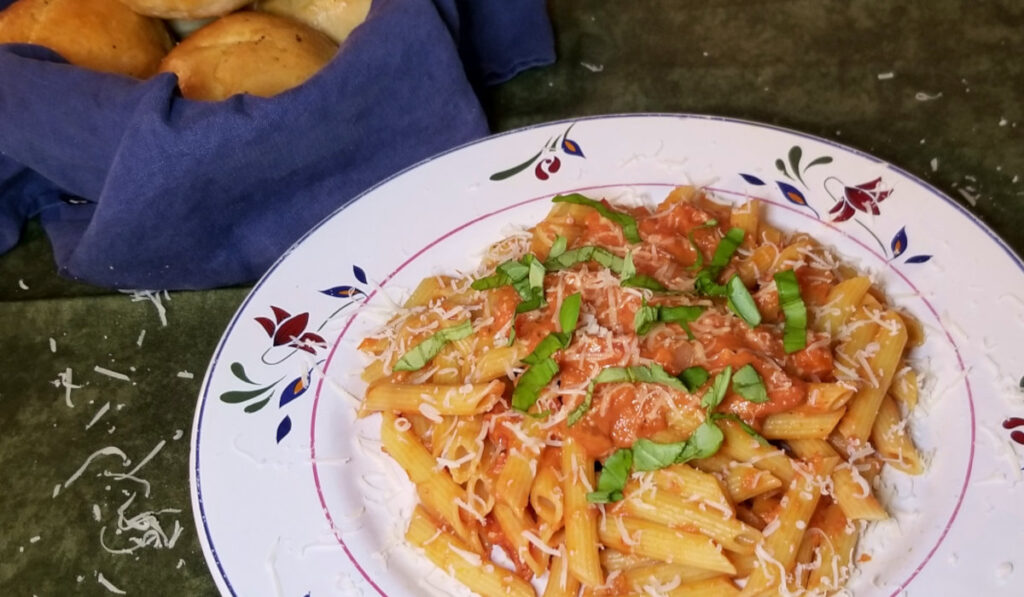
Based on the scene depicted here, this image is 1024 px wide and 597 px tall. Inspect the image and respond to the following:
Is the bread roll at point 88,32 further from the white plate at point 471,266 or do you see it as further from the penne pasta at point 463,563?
the penne pasta at point 463,563

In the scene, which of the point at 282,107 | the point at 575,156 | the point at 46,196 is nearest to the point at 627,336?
the point at 575,156

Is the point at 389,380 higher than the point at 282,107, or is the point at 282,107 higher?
the point at 282,107

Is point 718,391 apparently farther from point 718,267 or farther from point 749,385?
point 718,267

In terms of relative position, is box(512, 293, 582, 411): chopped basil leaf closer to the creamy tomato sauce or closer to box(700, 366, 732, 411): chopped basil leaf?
the creamy tomato sauce

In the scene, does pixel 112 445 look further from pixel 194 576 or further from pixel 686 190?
pixel 686 190

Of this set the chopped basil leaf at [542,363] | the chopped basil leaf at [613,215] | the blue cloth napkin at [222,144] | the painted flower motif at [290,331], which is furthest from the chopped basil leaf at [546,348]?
the blue cloth napkin at [222,144]
